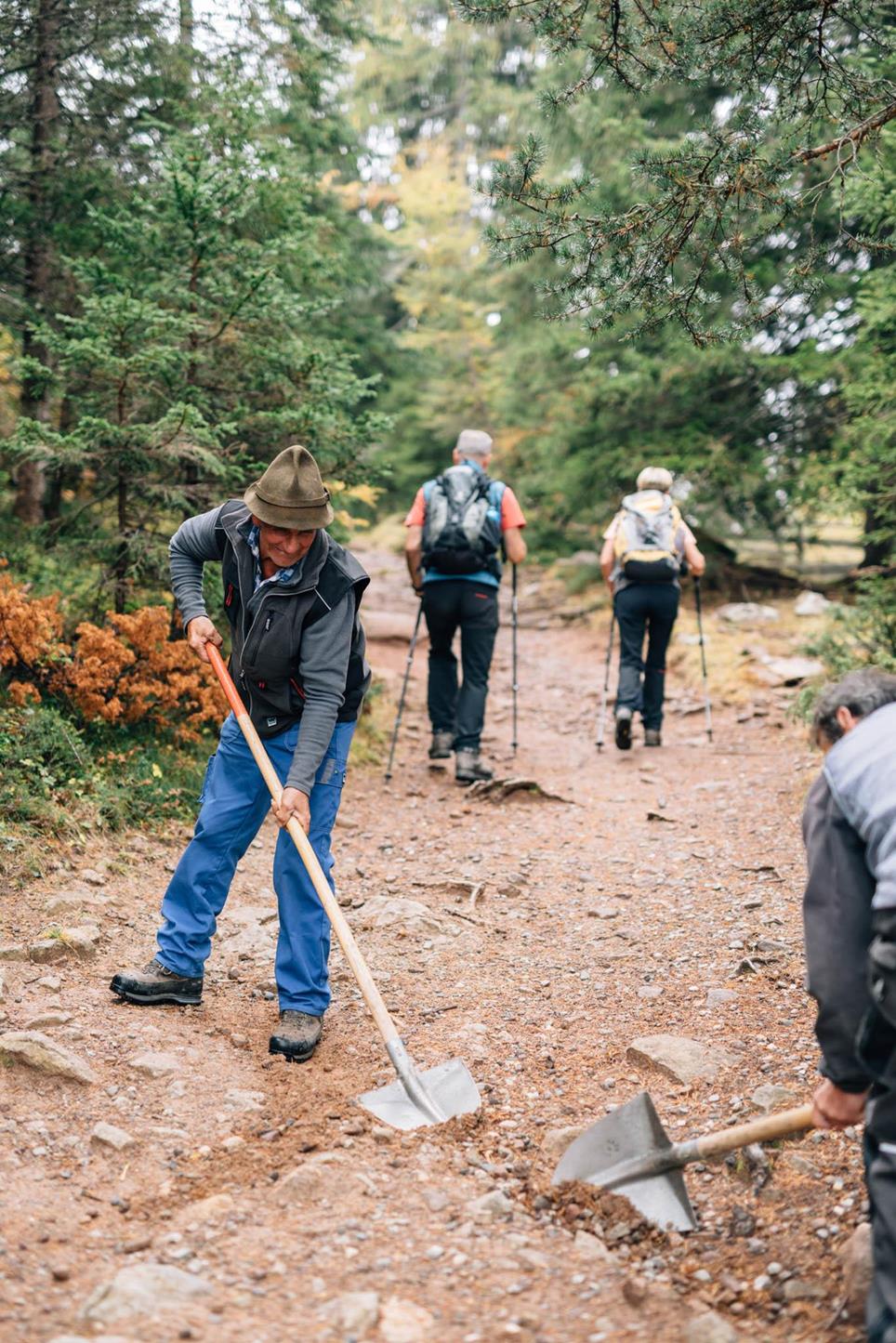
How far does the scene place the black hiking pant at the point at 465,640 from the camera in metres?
9.01

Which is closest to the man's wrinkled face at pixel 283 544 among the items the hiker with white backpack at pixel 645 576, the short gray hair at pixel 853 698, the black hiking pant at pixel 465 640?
the short gray hair at pixel 853 698

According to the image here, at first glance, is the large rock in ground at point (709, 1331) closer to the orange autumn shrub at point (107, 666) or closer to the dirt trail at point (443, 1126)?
the dirt trail at point (443, 1126)

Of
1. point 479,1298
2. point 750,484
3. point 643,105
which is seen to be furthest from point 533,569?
point 479,1298

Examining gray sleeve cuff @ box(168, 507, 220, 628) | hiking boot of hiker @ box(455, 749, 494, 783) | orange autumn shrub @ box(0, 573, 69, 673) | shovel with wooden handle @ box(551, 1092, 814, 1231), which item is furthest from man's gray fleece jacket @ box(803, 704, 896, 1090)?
hiking boot of hiker @ box(455, 749, 494, 783)

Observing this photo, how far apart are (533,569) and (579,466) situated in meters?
6.38

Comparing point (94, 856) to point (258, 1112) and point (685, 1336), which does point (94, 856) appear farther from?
point (685, 1336)

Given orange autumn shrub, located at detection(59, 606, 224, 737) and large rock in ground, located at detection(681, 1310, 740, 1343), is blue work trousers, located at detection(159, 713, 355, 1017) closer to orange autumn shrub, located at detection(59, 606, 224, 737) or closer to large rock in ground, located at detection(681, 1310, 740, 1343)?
large rock in ground, located at detection(681, 1310, 740, 1343)

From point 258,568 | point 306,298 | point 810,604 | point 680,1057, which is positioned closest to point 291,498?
point 258,568

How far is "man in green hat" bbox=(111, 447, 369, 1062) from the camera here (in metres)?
4.52

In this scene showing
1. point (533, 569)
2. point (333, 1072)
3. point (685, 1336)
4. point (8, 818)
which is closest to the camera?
point (685, 1336)

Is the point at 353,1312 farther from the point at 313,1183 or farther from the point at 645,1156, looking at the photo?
the point at 645,1156

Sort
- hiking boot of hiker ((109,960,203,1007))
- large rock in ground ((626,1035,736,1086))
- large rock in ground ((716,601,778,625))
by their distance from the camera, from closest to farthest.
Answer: large rock in ground ((626,1035,736,1086))
hiking boot of hiker ((109,960,203,1007))
large rock in ground ((716,601,778,625))

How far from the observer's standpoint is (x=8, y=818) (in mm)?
6176

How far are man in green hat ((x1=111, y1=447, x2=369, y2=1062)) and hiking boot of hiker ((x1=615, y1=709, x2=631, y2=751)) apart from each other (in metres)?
5.53
